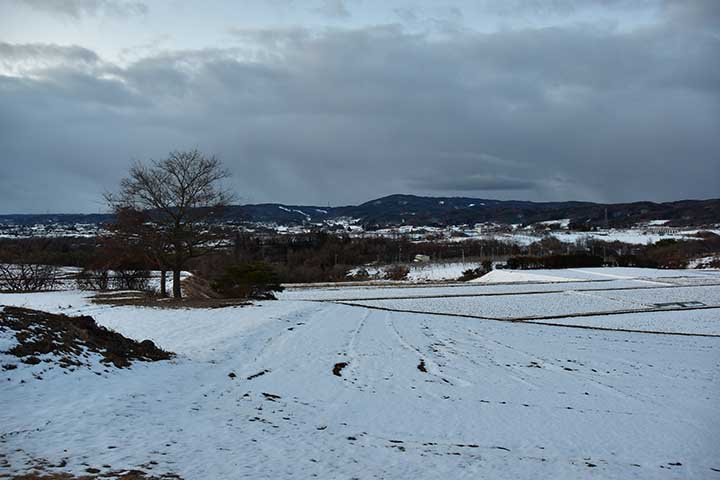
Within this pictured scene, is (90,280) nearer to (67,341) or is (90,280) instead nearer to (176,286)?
(176,286)

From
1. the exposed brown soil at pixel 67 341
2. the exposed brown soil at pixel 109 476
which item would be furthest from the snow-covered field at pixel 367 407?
the exposed brown soil at pixel 67 341

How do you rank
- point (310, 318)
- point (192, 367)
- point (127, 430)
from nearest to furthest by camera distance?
point (127, 430), point (192, 367), point (310, 318)

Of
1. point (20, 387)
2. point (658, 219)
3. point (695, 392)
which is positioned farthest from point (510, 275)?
point (658, 219)

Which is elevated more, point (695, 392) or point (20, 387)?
point (20, 387)

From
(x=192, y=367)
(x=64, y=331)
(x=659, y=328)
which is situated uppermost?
(x=64, y=331)

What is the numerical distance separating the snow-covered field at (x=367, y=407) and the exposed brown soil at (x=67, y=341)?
38cm

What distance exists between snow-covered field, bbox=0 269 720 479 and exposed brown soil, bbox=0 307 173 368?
1.23 feet

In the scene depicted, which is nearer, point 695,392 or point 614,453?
point 614,453

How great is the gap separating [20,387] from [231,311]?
14491 millimetres

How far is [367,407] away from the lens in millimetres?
9812

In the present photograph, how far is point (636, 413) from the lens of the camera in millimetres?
10719

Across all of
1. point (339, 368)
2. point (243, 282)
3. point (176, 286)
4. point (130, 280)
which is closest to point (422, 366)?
point (339, 368)

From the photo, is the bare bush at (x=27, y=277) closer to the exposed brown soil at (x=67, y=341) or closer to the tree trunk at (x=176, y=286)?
the tree trunk at (x=176, y=286)

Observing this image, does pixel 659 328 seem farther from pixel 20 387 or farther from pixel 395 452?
pixel 20 387
